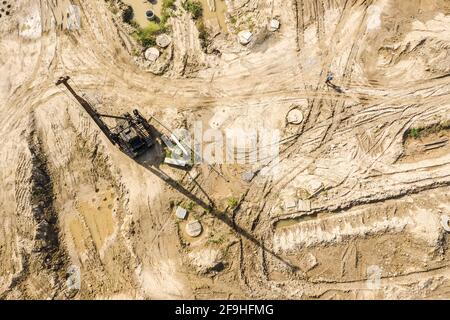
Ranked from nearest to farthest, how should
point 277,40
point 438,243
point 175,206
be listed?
point 438,243
point 175,206
point 277,40

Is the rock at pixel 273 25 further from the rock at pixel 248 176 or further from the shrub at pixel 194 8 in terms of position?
the rock at pixel 248 176

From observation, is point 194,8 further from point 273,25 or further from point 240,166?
point 240,166

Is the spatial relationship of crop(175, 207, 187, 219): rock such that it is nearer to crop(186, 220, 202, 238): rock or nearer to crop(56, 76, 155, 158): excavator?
crop(186, 220, 202, 238): rock

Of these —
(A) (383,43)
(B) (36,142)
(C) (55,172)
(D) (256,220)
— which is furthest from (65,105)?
(A) (383,43)

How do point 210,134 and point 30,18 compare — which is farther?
point 30,18

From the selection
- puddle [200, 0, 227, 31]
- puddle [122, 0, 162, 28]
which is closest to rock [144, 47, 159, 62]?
puddle [122, 0, 162, 28]

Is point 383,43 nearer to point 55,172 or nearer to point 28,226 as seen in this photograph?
point 55,172
